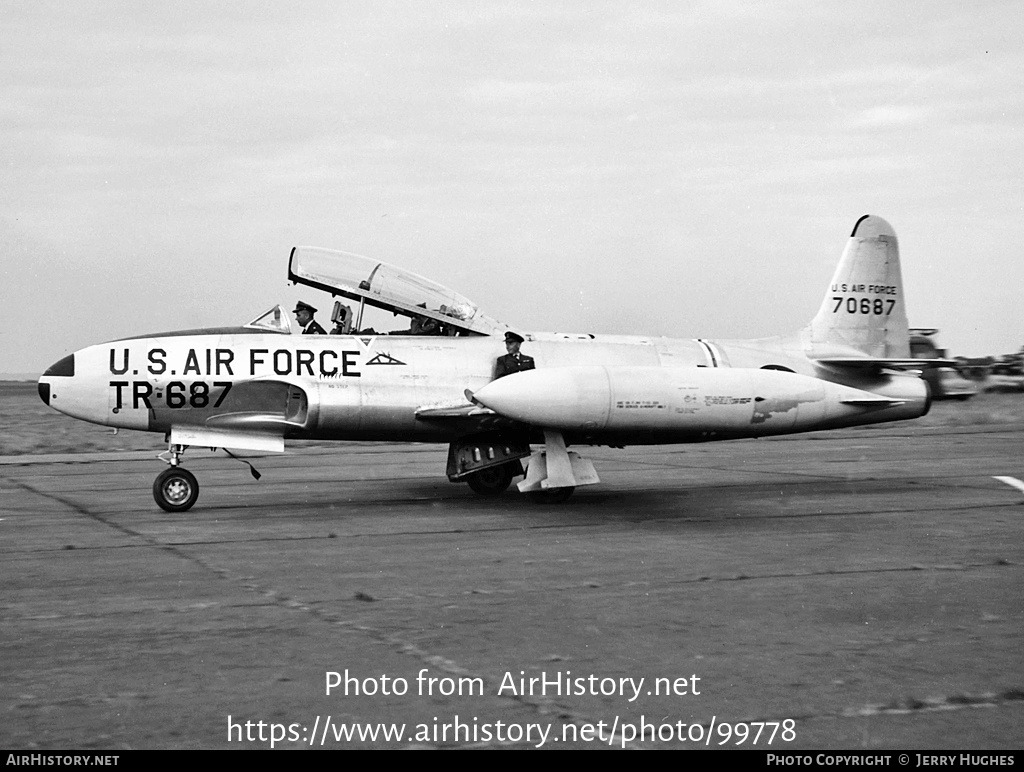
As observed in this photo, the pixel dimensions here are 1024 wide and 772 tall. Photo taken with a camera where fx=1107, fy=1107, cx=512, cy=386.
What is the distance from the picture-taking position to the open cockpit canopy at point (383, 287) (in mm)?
13109

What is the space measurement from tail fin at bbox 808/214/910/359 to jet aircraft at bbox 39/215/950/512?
114cm

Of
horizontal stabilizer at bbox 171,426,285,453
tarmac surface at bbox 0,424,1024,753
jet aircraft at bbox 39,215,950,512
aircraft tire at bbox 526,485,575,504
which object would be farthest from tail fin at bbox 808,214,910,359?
horizontal stabilizer at bbox 171,426,285,453

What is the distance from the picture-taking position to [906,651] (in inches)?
224

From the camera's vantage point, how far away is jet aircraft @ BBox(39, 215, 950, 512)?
1148 cm

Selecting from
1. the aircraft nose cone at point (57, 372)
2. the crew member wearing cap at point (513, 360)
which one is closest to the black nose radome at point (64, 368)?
the aircraft nose cone at point (57, 372)

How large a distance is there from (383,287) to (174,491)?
11.2 ft

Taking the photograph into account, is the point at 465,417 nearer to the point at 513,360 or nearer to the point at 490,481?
the point at 513,360

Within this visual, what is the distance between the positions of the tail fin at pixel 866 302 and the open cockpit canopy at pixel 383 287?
4944 mm

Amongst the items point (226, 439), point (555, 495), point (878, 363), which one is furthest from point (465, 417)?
point (878, 363)

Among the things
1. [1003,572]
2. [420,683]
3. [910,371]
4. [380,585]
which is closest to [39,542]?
[380,585]

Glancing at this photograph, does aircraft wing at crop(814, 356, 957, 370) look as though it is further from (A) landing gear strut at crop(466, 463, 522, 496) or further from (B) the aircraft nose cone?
(B) the aircraft nose cone

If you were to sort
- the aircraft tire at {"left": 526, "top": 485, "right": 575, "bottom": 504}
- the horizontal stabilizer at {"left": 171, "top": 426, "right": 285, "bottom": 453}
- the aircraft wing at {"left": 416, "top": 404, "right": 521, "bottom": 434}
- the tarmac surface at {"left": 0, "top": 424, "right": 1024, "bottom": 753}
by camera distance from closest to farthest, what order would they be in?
the tarmac surface at {"left": 0, "top": 424, "right": 1024, "bottom": 753}, the horizontal stabilizer at {"left": 171, "top": 426, "right": 285, "bottom": 453}, the aircraft wing at {"left": 416, "top": 404, "right": 521, "bottom": 434}, the aircraft tire at {"left": 526, "top": 485, "right": 575, "bottom": 504}
